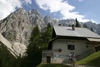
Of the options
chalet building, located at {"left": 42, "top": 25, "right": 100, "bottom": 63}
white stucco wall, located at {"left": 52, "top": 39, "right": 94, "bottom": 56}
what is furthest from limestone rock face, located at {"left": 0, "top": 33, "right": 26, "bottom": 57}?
white stucco wall, located at {"left": 52, "top": 39, "right": 94, "bottom": 56}

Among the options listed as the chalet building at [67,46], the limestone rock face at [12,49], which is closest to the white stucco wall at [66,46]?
the chalet building at [67,46]

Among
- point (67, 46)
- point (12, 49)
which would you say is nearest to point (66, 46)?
point (67, 46)

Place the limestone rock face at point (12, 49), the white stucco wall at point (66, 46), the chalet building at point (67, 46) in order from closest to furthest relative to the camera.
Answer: the chalet building at point (67, 46)
the white stucco wall at point (66, 46)
the limestone rock face at point (12, 49)

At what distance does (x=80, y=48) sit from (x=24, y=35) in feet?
477

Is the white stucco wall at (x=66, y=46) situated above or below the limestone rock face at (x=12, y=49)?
above

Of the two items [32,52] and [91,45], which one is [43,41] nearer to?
[32,52]

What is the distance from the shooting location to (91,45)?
70.1ft

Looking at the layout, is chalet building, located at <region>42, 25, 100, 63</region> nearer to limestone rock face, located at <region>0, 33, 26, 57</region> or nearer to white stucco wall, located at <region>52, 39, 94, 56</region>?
white stucco wall, located at <region>52, 39, 94, 56</region>

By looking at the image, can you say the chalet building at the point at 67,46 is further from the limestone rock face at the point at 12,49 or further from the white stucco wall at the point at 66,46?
the limestone rock face at the point at 12,49

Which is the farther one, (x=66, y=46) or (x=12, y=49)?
(x=12, y=49)

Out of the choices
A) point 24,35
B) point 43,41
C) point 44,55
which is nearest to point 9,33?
point 24,35

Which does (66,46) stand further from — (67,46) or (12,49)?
(12,49)

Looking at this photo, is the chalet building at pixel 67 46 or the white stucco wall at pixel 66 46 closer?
the chalet building at pixel 67 46

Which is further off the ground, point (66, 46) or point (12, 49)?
point (66, 46)
